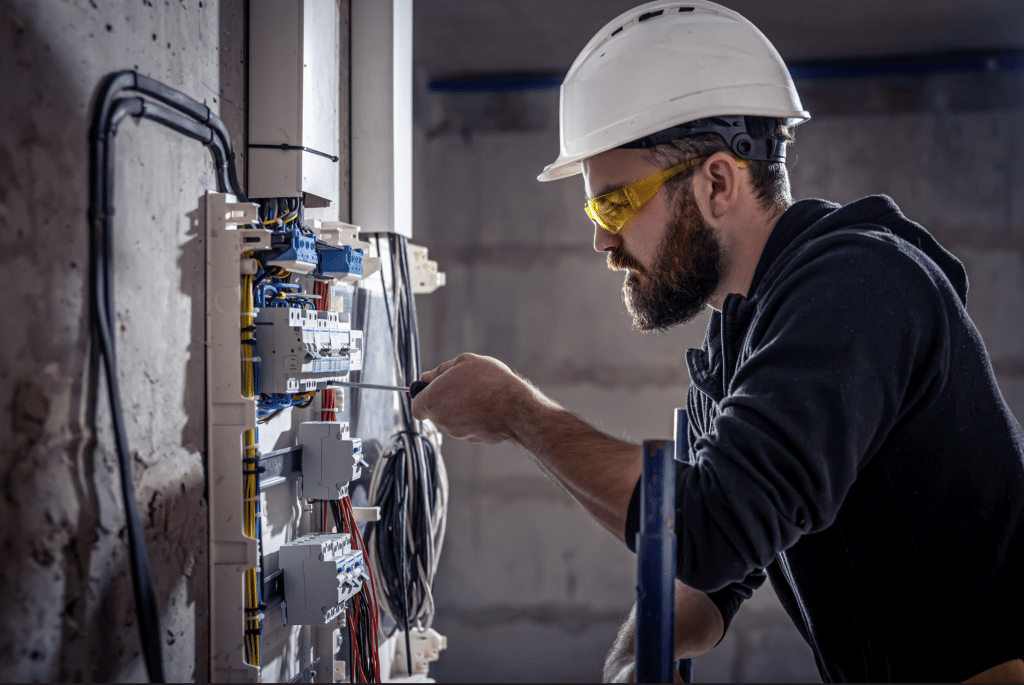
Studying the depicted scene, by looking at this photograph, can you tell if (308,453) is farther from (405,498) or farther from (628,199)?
(628,199)

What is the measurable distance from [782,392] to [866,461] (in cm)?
19

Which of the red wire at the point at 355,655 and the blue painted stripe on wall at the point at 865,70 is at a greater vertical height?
the blue painted stripe on wall at the point at 865,70

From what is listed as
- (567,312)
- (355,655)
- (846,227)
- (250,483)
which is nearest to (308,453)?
(250,483)

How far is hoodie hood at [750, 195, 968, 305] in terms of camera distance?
2.77 ft

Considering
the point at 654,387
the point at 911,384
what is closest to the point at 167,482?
the point at 911,384

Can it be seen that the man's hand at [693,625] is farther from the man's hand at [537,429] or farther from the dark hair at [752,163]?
the dark hair at [752,163]

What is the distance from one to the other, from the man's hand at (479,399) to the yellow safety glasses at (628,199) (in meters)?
0.26

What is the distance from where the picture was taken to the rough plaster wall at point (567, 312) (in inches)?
114

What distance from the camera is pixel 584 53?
3.51 ft

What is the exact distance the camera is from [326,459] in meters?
1.34

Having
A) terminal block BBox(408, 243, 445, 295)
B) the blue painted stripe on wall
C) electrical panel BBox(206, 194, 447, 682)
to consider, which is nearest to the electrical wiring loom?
electrical panel BBox(206, 194, 447, 682)

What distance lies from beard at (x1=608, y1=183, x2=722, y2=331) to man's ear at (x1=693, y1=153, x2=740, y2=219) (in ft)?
0.04

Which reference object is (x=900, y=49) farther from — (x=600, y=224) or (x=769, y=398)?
(x=769, y=398)

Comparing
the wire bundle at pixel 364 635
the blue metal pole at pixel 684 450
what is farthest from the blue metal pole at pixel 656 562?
the wire bundle at pixel 364 635
